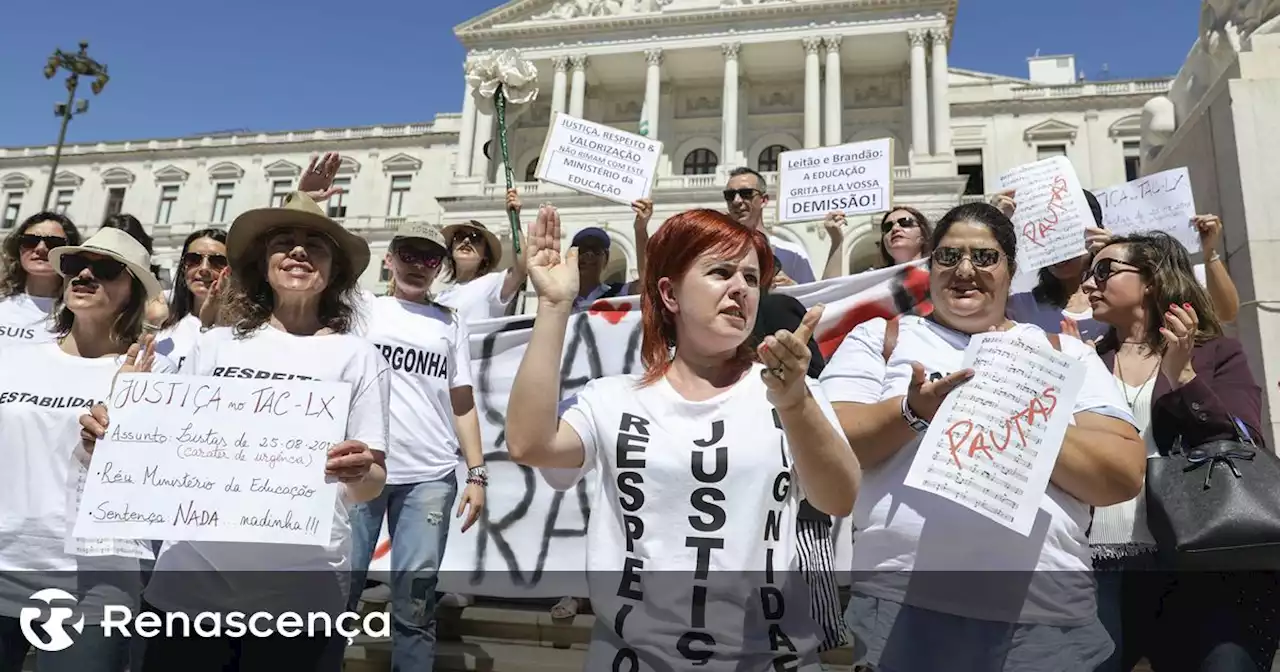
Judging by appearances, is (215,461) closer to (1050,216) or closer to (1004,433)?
(1004,433)

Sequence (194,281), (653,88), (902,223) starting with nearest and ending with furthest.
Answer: (194,281) < (902,223) < (653,88)

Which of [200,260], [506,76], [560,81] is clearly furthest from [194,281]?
[560,81]

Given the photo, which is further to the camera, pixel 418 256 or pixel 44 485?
pixel 418 256

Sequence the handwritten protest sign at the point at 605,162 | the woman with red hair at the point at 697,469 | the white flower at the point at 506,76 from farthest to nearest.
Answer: the handwritten protest sign at the point at 605,162
the white flower at the point at 506,76
the woman with red hair at the point at 697,469

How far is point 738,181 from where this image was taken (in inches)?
170

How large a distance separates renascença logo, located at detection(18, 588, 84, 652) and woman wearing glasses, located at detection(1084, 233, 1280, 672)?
2.93 metres

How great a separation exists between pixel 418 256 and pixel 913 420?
249 centimetres

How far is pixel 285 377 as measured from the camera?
214 centimetres

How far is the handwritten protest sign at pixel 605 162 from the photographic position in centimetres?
584

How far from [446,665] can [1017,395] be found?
9.92 feet

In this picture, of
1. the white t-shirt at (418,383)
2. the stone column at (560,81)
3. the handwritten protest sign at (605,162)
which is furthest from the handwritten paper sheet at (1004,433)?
the stone column at (560,81)

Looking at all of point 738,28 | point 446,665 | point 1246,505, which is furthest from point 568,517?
point 738,28

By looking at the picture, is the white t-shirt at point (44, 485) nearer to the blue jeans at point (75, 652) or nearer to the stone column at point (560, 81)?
the blue jeans at point (75, 652)

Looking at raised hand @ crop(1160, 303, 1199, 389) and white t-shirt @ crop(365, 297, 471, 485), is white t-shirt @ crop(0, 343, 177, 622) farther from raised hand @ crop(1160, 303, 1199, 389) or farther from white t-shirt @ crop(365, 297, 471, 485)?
raised hand @ crop(1160, 303, 1199, 389)
